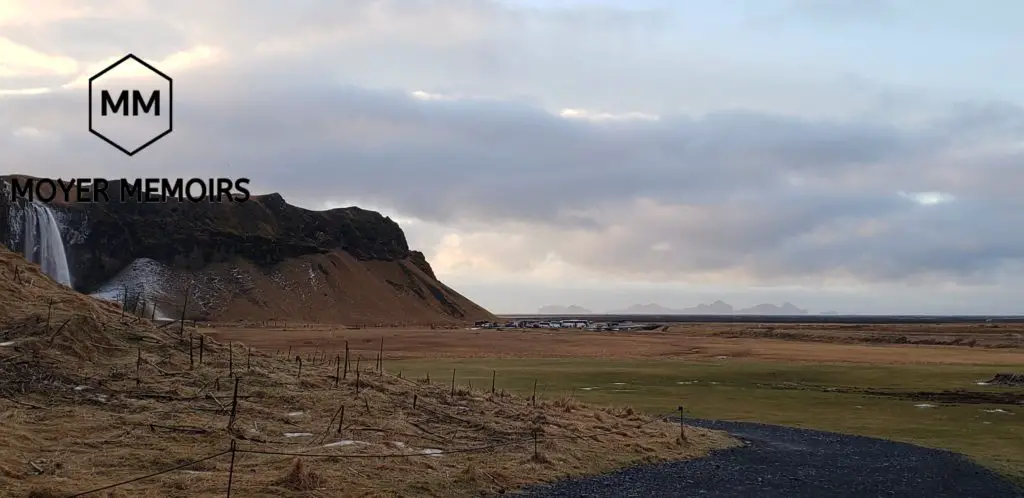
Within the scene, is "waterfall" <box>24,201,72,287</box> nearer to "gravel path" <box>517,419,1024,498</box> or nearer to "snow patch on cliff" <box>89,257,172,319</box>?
"snow patch on cliff" <box>89,257,172,319</box>

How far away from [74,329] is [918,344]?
119951mm

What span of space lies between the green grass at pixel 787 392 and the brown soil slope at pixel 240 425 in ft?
29.2

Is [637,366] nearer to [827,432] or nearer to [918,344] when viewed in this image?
[827,432]

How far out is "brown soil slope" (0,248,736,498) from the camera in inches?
752

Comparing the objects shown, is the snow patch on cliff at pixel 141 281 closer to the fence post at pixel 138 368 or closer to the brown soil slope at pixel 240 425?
the brown soil slope at pixel 240 425

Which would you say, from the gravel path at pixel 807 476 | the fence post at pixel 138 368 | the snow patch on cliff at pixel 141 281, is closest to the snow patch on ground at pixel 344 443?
the gravel path at pixel 807 476

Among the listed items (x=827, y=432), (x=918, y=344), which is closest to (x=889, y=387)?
(x=827, y=432)

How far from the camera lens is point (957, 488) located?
23797mm

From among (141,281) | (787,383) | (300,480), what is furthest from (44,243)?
(300,480)

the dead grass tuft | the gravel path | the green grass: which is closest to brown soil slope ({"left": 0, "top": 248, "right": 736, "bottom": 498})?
the dead grass tuft

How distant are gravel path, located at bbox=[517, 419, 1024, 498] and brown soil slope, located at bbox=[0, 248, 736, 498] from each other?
1.31m

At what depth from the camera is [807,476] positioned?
2534 centimetres

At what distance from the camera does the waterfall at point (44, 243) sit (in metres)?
130

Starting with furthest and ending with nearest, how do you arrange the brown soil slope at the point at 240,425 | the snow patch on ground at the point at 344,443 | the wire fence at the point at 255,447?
the snow patch on ground at the point at 344,443 < the wire fence at the point at 255,447 < the brown soil slope at the point at 240,425
